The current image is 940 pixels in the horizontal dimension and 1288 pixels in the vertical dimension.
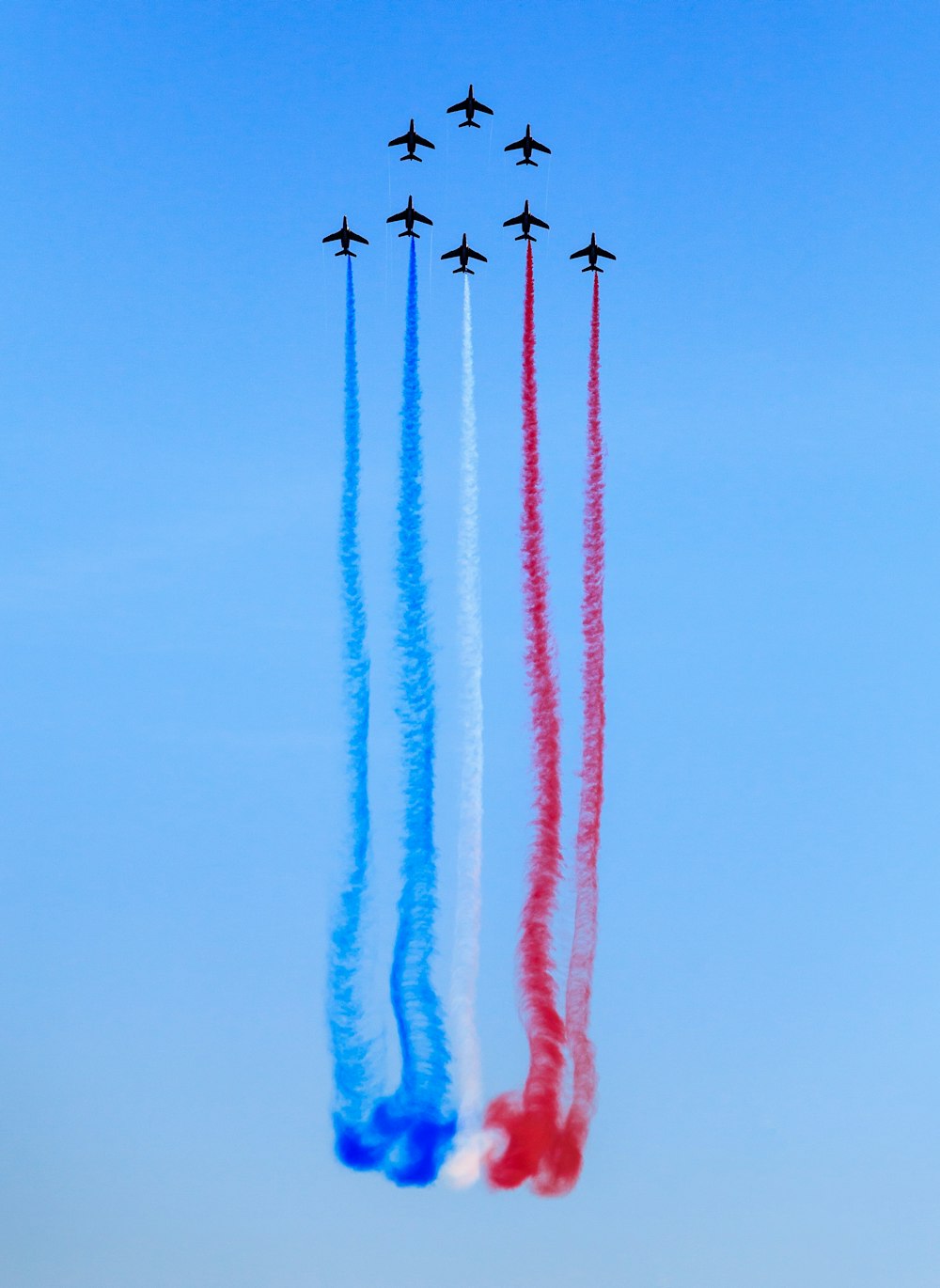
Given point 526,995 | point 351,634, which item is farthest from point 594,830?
point 351,634

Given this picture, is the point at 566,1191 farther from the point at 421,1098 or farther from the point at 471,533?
the point at 471,533

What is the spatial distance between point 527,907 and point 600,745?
3046mm

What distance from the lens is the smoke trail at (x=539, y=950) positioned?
1000 inches

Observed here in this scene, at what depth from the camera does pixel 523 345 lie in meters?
27.7

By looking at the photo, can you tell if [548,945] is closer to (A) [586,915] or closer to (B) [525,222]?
(A) [586,915]

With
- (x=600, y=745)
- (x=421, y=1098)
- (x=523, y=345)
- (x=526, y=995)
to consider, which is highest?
(x=523, y=345)

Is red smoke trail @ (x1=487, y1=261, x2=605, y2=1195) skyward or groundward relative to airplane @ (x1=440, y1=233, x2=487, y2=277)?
groundward

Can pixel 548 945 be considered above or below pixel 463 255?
below

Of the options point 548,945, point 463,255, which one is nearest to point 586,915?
point 548,945

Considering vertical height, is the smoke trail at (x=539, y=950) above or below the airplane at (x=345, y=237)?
Result: below

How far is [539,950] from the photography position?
25.5 m

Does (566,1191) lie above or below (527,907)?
below

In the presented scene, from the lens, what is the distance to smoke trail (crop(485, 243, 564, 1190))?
Result: 83.4 ft

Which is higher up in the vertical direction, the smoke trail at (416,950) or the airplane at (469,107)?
the airplane at (469,107)
